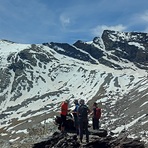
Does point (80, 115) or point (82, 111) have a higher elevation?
point (82, 111)

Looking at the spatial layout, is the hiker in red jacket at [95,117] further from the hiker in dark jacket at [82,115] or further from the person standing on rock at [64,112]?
the hiker in dark jacket at [82,115]

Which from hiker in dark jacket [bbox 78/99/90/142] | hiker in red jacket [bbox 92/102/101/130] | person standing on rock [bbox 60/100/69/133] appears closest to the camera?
hiker in dark jacket [bbox 78/99/90/142]

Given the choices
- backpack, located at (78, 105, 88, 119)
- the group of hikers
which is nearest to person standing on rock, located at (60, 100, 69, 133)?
the group of hikers

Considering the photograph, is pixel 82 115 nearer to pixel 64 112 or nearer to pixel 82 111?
pixel 82 111

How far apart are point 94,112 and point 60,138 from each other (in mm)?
6222

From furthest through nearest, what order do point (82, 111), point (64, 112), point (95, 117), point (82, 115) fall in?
point (95, 117) < point (64, 112) < point (82, 115) < point (82, 111)

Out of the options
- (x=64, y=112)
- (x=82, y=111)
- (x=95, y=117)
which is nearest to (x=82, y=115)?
(x=82, y=111)

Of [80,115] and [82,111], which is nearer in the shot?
[82,111]

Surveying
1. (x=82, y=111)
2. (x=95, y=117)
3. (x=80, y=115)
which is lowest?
(x=95, y=117)

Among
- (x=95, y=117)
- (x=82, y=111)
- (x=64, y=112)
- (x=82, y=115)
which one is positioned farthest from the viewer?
(x=95, y=117)

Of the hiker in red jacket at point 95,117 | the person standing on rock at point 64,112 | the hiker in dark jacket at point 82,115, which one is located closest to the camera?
the hiker in dark jacket at point 82,115

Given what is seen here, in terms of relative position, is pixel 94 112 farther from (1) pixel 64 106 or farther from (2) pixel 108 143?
(2) pixel 108 143

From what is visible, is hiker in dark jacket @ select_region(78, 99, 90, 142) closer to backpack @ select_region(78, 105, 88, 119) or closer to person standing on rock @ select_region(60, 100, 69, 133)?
backpack @ select_region(78, 105, 88, 119)

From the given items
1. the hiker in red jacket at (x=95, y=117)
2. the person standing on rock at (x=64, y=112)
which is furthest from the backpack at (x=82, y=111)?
the hiker in red jacket at (x=95, y=117)
